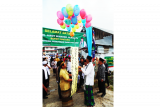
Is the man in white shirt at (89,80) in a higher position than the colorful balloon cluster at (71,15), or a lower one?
lower

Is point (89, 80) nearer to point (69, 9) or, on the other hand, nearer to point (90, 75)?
point (90, 75)

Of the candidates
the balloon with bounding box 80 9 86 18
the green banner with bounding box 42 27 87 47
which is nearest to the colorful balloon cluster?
the balloon with bounding box 80 9 86 18

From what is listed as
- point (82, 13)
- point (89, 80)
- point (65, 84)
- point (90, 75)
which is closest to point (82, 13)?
point (82, 13)

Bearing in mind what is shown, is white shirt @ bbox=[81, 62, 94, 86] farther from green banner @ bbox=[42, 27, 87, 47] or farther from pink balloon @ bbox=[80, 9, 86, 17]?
green banner @ bbox=[42, 27, 87, 47]

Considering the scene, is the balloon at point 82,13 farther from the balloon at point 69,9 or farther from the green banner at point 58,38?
the green banner at point 58,38

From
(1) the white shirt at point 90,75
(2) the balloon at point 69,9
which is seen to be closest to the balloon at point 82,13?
(2) the balloon at point 69,9

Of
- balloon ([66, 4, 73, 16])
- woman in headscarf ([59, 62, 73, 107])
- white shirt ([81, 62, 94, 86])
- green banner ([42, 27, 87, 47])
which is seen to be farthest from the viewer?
green banner ([42, 27, 87, 47])

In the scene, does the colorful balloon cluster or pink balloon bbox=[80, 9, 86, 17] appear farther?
pink balloon bbox=[80, 9, 86, 17]

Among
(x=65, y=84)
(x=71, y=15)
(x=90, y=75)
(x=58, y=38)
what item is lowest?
(x=65, y=84)
